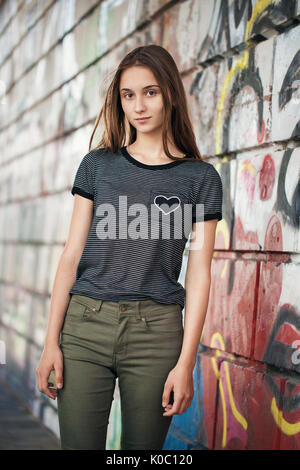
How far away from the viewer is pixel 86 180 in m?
2.30

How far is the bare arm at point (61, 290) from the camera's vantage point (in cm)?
217

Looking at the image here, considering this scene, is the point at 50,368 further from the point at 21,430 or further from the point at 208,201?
the point at 21,430

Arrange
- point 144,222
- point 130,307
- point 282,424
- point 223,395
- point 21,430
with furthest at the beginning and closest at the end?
point 21,430, point 223,395, point 282,424, point 144,222, point 130,307

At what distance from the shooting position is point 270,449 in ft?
8.54

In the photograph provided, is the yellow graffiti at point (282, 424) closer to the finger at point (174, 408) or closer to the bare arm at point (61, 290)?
the finger at point (174, 408)

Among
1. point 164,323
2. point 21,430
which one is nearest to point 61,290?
point 164,323

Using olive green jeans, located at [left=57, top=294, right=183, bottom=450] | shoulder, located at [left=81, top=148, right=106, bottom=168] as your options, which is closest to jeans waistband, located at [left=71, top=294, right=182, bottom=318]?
olive green jeans, located at [left=57, top=294, right=183, bottom=450]

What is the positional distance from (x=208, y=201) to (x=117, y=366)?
61 centimetres

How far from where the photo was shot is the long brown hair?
7.50ft

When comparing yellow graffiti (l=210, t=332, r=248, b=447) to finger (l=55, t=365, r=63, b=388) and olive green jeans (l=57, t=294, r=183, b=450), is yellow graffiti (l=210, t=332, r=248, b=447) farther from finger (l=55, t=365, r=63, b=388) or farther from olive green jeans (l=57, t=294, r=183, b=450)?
finger (l=55, t=365, r=63, b=388)

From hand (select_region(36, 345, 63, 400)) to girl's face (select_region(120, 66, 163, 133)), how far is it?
0.80 m

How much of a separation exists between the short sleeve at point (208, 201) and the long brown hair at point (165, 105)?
114 mm

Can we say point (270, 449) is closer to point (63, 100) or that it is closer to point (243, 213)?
point (243, 213)

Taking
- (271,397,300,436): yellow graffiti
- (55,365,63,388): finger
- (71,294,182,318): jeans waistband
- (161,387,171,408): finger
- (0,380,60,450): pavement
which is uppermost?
(71,294,182,318): jeans waistband
